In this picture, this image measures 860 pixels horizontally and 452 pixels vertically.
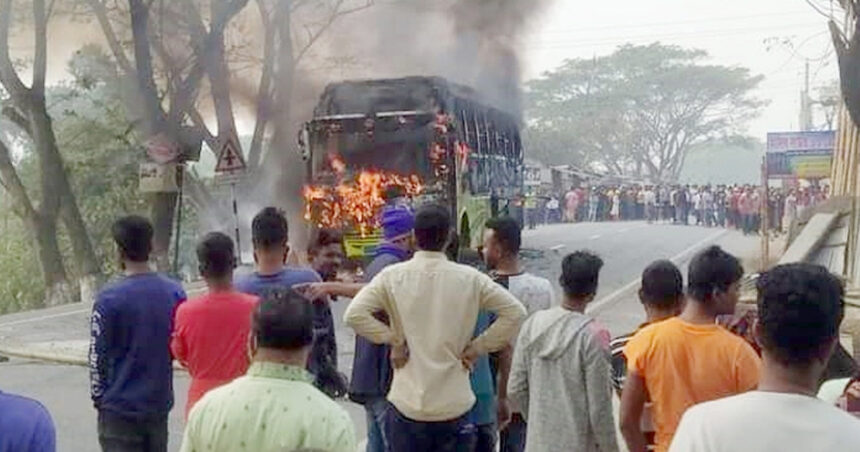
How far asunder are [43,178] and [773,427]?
22289mm

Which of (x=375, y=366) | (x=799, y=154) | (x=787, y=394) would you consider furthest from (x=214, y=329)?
(x=799, y=154)

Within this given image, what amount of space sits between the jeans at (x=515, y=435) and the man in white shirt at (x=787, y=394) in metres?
2.87

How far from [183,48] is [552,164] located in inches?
1709

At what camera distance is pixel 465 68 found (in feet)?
90.8

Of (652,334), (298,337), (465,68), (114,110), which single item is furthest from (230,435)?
(114,110)

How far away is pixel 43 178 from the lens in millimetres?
23172

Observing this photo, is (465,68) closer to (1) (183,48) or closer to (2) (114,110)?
(1) (183,48)

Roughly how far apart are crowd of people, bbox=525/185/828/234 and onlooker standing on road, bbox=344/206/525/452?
28215 millimetres

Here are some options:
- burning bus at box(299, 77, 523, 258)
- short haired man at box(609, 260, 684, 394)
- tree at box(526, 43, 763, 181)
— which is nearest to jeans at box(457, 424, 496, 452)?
short haired man at box(609, 260, 684, 394)

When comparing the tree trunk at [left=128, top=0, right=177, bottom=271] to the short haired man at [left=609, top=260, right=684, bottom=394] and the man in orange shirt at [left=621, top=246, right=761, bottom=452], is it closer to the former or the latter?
the short haired man at [left=609, top=260, right=684, bottom=394]

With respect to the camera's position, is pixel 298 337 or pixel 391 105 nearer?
pixel 298 337

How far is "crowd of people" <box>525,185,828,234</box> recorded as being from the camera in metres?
34.0

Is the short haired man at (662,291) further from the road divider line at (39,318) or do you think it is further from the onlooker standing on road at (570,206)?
the onlooker standing on road at (570,206)

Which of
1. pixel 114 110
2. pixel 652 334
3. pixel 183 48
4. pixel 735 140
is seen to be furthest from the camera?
pixel 735 140
